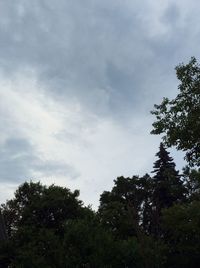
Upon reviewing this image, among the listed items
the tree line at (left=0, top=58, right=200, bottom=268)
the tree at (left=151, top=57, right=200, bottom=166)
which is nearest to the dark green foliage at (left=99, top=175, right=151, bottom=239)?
the tree line at (left=0, top=58, right=200, bottom=268)

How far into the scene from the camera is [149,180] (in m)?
83.6

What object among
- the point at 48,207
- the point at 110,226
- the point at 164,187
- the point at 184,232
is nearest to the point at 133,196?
the point at 164,187

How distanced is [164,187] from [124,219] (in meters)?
7.92

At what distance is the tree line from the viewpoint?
55.1ft

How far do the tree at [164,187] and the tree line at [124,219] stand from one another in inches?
5.8

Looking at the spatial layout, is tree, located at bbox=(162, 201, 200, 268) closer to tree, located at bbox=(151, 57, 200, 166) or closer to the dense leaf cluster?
the dense leaf cluster

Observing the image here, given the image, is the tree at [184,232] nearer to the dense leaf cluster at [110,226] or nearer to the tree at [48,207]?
the dense leaf cluster at [110,226]

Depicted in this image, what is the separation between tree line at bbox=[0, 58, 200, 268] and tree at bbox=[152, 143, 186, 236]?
148 mm

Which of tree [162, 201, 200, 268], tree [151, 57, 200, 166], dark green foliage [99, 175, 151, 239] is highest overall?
dark green foliage [99, 175, 151, 239]

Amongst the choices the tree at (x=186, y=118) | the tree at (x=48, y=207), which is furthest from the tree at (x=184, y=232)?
the tree at (x=186, y=118)

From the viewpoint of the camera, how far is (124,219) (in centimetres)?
6819

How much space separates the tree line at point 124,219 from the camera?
55.1 feet

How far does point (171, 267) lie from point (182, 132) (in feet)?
145

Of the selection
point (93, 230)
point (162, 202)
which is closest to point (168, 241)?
point (162, 202)
